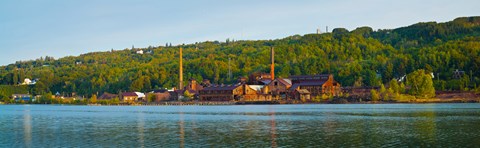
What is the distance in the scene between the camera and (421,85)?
3460 inches

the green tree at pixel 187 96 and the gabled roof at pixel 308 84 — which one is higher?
the gabled roof at pixel 308 84

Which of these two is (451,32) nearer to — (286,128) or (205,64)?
(205,64)

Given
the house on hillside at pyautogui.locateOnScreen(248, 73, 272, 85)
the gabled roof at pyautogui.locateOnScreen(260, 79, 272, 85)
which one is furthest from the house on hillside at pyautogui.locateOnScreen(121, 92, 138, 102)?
the gabled roof at pyautogui.locateOnScreen(260, 79, 272, 85)

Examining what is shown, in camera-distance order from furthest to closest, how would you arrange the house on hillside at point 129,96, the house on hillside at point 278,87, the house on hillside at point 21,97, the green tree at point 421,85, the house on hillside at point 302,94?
the house on hillside at point 21,97 → the house on hillside at point 129,96 → the house on hillside at point 278,87 → the house on hillside at point 302,94 → the green tree at point 421,85

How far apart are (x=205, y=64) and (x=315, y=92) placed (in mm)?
59914

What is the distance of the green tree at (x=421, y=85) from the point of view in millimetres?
87119

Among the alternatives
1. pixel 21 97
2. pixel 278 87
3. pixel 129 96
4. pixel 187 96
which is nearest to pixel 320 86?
pixel 278 87

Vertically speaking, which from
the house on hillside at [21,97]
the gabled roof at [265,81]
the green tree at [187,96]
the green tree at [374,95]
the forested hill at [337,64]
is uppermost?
the forested hill at [337,64]

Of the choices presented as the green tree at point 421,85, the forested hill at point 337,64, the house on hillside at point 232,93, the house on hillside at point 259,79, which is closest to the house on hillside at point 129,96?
the forested hill at point 337,64

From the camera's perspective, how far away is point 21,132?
1452 inches

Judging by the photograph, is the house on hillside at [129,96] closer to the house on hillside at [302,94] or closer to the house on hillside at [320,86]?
the house on hillside at [320,86]

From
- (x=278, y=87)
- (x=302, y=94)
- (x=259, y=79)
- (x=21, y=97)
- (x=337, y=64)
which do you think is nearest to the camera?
(x=302, y=94)

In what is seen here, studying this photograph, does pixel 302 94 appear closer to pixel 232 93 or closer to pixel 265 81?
pixel 232 93

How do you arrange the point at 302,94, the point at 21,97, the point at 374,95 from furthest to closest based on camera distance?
the point at 21,97, the point at 302,94, the point at 374,95
